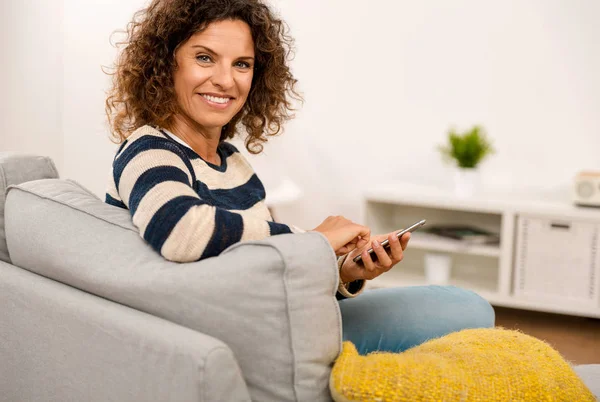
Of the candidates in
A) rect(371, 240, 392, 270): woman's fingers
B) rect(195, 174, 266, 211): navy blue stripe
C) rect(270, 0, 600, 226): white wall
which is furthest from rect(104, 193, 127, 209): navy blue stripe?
rect(270, 0, 600, 226): white wall

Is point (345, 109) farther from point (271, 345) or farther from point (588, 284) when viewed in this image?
point (271, 345)

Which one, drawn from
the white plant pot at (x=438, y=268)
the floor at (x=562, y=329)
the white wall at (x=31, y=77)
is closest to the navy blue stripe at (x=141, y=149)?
the floor at (x=562, y=329)

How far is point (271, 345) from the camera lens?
1023 millimetres

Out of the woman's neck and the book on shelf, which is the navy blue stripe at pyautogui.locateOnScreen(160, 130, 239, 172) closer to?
the woman's neck

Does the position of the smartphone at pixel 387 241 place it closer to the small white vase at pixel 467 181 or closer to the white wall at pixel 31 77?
the small white vase at pixel 467 181

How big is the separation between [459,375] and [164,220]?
0.51 metres

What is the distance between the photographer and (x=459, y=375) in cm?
104

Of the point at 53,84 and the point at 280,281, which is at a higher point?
the point at 53,84

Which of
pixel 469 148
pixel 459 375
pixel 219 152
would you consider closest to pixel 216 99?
pixel 219 152

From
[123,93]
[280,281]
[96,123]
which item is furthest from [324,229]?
[96,123]

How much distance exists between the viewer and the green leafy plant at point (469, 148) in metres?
3.39

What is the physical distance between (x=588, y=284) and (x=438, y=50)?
54.4 inches

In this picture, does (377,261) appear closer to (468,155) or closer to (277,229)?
(277,229)

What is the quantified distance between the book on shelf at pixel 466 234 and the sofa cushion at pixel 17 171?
2.27 metres
